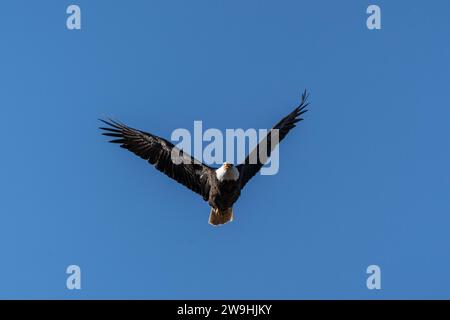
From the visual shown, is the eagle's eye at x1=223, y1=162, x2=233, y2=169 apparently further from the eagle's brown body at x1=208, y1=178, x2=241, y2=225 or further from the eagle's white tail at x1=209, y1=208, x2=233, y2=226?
the eagle's white tail at x1=209, y1=208, x2=233, y2=226

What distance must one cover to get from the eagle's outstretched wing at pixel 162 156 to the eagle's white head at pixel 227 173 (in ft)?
1.59

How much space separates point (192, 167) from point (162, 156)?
611 millimetres

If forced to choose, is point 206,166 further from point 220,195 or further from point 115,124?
point 115,124

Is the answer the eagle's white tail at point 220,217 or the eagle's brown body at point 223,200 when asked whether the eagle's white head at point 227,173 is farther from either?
the eagle's white tail at point 220,217

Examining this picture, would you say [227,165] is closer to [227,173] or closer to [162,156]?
[227,173]

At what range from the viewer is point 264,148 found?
15.5m

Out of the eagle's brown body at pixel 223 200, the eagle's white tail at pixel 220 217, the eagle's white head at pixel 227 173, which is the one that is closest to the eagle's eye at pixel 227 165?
the eagle's white head at pixel 227 173

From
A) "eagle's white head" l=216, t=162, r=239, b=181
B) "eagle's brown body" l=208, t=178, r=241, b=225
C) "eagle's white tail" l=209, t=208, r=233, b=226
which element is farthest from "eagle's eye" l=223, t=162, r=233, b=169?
"eagle's white tail" l=209, t=208, r=233, b=226

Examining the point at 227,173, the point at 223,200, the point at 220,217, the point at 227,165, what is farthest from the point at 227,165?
the point at 220,217

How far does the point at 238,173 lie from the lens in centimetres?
→ 1472

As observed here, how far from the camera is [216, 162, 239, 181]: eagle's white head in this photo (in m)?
14.4

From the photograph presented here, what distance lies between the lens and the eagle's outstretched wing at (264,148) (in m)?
15.2
